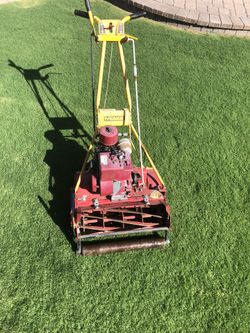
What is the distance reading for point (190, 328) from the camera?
143 inches

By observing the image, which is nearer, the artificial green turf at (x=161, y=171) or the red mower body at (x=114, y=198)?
the artificial green turf at (x=161, y=171)

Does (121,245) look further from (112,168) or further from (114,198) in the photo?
(112,168)

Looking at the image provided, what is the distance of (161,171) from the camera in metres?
5.09

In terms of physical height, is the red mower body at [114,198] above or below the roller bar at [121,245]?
above

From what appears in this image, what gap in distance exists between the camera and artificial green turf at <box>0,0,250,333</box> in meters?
3.74

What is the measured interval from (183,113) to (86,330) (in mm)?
3856

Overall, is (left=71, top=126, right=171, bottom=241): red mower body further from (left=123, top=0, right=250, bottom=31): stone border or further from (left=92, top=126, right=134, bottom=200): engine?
(left=123, top=0, right=250, bottom=31): stone border

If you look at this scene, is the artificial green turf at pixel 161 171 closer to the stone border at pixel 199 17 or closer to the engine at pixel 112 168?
the stone border at pixel 199 17

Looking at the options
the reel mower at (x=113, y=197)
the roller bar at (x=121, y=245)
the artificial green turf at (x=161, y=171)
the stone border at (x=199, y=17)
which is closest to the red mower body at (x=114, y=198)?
the reel mower at (x=113, y=197)

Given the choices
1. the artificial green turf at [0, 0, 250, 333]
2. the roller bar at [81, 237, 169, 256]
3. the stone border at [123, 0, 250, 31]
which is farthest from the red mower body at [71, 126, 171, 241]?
the stone border at [123, 0, 250, 31]

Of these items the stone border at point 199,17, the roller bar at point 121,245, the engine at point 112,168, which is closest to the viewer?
the engine at point 112,168

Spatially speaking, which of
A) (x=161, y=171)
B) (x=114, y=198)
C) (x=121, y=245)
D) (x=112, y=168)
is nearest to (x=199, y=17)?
(x=161, y=171)

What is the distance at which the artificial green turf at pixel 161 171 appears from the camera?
12.3 ft

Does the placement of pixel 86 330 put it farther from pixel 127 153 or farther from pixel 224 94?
pixel 224 94
